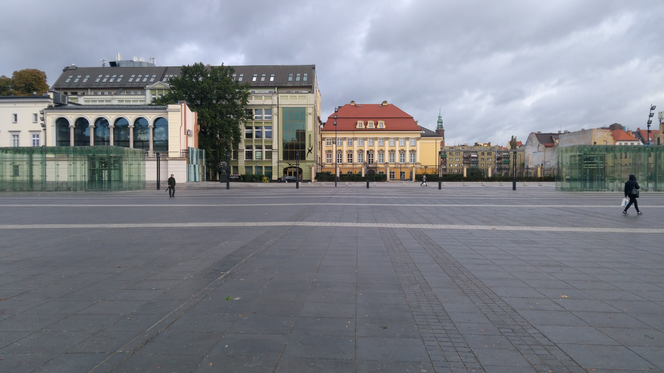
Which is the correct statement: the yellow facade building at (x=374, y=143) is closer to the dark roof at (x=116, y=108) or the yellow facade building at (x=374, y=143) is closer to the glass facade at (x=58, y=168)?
the dark roof at (x=116, y=108)

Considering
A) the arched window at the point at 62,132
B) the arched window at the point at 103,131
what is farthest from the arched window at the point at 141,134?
the arched window at the point at 62,132

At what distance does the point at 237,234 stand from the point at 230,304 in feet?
18.7

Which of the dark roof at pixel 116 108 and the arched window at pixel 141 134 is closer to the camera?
the dark roof at pixel 116 108

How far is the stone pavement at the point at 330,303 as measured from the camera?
3492 millimetres

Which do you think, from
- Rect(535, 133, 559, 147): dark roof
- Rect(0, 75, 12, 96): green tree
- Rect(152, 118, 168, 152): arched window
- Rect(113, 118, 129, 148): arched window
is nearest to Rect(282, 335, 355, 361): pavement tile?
Rect(152, 118, 168, 152): arched window

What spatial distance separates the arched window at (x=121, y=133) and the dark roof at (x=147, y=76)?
2977cm

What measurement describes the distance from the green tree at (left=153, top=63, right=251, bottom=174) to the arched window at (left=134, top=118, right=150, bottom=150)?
5942mm

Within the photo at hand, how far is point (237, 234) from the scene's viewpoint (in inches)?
410

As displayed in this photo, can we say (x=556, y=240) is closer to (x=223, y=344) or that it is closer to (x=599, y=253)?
(x=599, y=253)

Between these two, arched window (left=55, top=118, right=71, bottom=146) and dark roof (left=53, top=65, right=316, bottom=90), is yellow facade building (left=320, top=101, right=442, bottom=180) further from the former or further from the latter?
arched window (left=55, top=118, right=71, bottom=146)

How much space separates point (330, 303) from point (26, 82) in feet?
269

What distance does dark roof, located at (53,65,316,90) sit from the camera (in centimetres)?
7826

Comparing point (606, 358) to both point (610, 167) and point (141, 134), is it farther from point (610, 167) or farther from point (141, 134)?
point (141, 134)

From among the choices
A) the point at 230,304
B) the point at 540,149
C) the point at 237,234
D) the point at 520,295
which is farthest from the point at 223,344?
the point at 540,149
